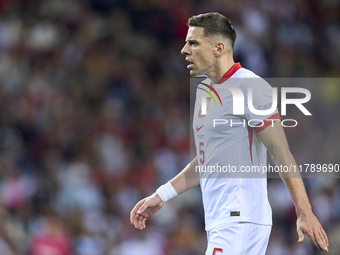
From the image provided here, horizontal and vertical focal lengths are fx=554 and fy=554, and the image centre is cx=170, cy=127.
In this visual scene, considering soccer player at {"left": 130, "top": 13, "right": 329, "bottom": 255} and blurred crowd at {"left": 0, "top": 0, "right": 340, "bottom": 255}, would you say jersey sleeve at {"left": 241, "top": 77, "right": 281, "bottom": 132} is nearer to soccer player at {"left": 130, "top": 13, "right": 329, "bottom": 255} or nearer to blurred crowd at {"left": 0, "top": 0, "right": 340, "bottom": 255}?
soccer player at {"left": 130, "top": 13, "right": 329, "bottom": 255}

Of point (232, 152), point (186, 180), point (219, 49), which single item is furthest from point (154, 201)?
point (219, 49)

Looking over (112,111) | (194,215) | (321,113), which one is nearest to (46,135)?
(112,111)

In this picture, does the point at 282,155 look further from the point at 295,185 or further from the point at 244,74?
the point at 244,74

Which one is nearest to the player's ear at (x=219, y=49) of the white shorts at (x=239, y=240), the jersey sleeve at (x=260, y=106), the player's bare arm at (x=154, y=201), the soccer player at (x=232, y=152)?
the soccer player at (x=232, y=152)

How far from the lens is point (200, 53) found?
339 centimetres

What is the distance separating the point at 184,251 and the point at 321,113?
11.7 feet

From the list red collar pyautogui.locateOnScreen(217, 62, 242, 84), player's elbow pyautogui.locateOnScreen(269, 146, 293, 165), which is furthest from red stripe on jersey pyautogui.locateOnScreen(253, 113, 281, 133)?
red collar pyautogui.locateOnScreen(217, 62, 242, 84)

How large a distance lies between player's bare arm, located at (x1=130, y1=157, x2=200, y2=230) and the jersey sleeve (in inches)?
28.1

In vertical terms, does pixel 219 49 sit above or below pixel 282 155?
above

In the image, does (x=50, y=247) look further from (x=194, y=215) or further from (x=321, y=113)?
(x=321, y=113)

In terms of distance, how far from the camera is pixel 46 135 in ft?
26.7

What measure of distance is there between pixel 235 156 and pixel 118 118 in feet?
18.2

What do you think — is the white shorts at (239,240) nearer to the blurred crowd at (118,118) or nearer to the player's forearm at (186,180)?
the player's forearm at (186,180)

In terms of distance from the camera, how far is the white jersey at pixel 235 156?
309 centimetres
